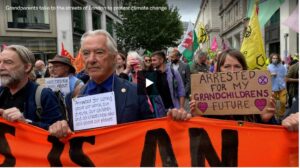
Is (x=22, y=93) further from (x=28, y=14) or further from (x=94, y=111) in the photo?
(x=28, y=14)

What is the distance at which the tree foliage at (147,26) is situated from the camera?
1164 inches

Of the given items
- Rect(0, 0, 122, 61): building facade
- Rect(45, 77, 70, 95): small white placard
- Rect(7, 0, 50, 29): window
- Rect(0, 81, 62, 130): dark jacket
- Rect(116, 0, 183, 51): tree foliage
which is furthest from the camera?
Rect(116, 0, 183, 51): tree foliage

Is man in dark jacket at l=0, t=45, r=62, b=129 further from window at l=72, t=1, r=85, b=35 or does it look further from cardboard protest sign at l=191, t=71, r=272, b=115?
window at l=72, t=1, r=85, b=35

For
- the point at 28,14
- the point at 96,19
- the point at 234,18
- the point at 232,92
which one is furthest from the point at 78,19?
the point at 234,18

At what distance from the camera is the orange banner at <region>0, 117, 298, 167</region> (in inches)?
104

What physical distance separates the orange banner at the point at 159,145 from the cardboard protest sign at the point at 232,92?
0.45 ft

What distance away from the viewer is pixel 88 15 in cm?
2886

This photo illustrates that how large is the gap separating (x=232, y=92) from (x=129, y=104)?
0.74 m

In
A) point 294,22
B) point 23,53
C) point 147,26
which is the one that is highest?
point 147,26

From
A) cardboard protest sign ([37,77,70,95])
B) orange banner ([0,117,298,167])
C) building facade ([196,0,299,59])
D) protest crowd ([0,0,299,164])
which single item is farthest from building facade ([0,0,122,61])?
orange banner ([0,117,298,167])

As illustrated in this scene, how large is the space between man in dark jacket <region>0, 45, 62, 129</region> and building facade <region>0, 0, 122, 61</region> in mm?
19031

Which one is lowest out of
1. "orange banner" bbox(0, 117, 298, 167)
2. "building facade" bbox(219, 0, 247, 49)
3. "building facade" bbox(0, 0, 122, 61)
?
"orange banner" bbox(0, 117, 298, 167)

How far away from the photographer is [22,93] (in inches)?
121

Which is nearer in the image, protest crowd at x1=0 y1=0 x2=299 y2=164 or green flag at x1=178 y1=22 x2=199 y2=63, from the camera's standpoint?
protest crowd at x1=0 y1=0 x2=299 y2=164
